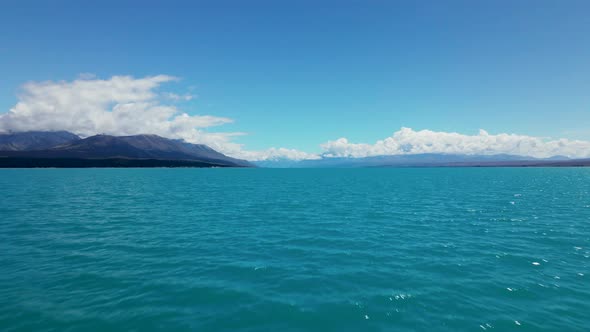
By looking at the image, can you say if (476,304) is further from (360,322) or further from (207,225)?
(207,225)

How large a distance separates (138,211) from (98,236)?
17935 mm

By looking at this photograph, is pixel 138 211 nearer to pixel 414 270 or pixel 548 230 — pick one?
pixel 414 270

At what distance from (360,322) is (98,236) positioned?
106ft

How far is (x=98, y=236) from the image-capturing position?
33.3 m

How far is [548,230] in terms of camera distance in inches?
1443

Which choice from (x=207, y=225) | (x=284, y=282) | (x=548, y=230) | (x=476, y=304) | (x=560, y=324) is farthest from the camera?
(x=207, y=225)

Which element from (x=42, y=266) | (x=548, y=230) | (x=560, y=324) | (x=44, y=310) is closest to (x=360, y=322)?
(x=560, y=324)

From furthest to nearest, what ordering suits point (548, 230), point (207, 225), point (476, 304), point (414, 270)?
point (207, 225) → point (548, 230) → point (414, 270) → point (476, 304)

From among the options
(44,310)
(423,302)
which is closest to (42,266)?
(44,310)

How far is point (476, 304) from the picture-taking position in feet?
58.2

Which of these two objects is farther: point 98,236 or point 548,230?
point 548,230

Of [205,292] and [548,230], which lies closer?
[205,292]

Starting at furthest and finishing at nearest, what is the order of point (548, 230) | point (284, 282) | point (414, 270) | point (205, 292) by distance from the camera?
point (548, 230)
point (414, 270)
point (284, 282)
point (205, 292)

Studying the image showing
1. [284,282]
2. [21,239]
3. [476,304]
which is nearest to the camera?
[476,304]
